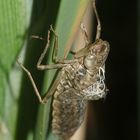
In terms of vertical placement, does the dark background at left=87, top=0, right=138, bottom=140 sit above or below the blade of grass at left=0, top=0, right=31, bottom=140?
below

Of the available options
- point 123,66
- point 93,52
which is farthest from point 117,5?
point 93,52

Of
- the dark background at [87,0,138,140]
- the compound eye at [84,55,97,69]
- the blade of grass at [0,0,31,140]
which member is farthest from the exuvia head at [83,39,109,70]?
the dark background at [87,0,138,140]

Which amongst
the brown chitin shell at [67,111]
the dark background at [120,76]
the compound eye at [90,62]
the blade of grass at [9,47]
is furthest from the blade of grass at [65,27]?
the dark background at [120,76]

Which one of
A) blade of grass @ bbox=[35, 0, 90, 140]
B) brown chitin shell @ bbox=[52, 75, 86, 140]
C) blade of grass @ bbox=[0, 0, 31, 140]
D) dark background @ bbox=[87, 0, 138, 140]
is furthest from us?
dark background @ bbox=[87, 0, 138, 140]

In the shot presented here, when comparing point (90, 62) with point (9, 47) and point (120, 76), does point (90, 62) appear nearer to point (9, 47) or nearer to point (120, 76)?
point (9, 47)

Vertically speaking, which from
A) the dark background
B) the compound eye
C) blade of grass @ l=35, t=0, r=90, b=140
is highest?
blade of grass @ l=35, t=0, r=90, b=140

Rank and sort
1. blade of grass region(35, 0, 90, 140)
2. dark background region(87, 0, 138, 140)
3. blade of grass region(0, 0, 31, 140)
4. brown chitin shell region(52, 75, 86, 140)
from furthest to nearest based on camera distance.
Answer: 1. dark background region(87, 0, 138, 140)
2. brown chitin shell region(52, 75, 86, 140)
3. blade of grass region(0, 0, 31, 140)
4. blade of grass region(35, 0, 90, 140)

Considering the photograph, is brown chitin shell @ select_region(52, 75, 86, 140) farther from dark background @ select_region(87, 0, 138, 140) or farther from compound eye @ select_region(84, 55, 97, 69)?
dark background @ select_region(87, 0, 138, 140)

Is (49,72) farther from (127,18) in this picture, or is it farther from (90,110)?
(127,18)
